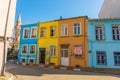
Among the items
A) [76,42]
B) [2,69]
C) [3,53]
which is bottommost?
[2,69]

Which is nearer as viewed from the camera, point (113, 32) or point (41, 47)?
point (113, 32)

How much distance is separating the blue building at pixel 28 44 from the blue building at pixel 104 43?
916 cm

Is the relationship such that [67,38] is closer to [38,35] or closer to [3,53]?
[38,35]

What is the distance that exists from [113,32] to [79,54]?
5.52 meters

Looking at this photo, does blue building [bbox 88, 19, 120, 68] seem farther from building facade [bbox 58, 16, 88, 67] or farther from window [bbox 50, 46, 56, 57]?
window [bbox 50, 46, 56, 57]

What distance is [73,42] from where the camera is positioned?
70.5 ft

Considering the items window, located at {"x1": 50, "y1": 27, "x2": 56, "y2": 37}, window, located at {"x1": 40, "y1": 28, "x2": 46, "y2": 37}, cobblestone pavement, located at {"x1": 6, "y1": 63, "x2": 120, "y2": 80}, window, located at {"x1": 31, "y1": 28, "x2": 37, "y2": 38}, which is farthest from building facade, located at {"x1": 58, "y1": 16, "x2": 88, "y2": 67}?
cobblestone pavement, located at {"x1": 6, "y1": 63, "x2": 120, "y2": 80}

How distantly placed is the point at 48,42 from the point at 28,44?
3880 mm

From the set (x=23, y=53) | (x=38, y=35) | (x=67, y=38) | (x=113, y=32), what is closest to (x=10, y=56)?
(x=23, y=53)

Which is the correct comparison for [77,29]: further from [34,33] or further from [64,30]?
[34,33]

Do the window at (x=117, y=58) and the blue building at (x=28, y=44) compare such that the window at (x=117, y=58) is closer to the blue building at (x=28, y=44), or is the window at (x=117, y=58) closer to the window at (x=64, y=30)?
the window at (x=64, y=30)

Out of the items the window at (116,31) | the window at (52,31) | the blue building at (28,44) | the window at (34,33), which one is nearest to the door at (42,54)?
the blue building at (28,44)

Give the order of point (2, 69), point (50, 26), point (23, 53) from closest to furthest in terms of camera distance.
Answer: point (2, 69) < point (50, 26) < point (23, 53)

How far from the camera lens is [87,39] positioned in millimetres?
20641
